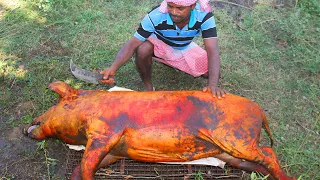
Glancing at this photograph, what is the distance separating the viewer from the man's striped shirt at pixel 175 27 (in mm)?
3115

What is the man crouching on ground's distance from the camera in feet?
9.84

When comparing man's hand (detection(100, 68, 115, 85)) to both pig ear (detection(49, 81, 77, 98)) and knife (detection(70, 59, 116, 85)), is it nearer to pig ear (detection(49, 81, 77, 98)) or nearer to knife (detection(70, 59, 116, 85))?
knife (detection(70, 59, 116, 85))

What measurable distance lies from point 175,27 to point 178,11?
0.36m

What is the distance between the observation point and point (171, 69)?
4117 millimetres

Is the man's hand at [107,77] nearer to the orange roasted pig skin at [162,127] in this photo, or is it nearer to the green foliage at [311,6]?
the orange roasted pig skin at [162,127]

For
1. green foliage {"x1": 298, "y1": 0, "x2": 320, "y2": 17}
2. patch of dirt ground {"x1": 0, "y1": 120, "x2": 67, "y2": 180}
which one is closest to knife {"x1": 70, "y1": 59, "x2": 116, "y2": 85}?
patch of dirt ground {"x1": 0, "y1": 120, "x2": 67, "y2": 180}

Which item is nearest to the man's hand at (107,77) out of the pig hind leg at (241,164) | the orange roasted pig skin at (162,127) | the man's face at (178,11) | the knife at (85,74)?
the knife at (85,74)

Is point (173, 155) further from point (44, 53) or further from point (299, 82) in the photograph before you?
point (44, 53)

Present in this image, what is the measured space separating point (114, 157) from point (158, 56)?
1321 mm

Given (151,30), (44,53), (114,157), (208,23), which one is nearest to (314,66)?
(208,23)

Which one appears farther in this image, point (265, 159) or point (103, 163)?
point (103, 163)

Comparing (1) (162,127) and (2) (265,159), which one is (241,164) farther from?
(1) (162,127)

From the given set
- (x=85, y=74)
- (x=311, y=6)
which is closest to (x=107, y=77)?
(x=85, y=74)

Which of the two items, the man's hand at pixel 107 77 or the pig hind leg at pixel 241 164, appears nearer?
the pig hind leg at pixel 241 164
